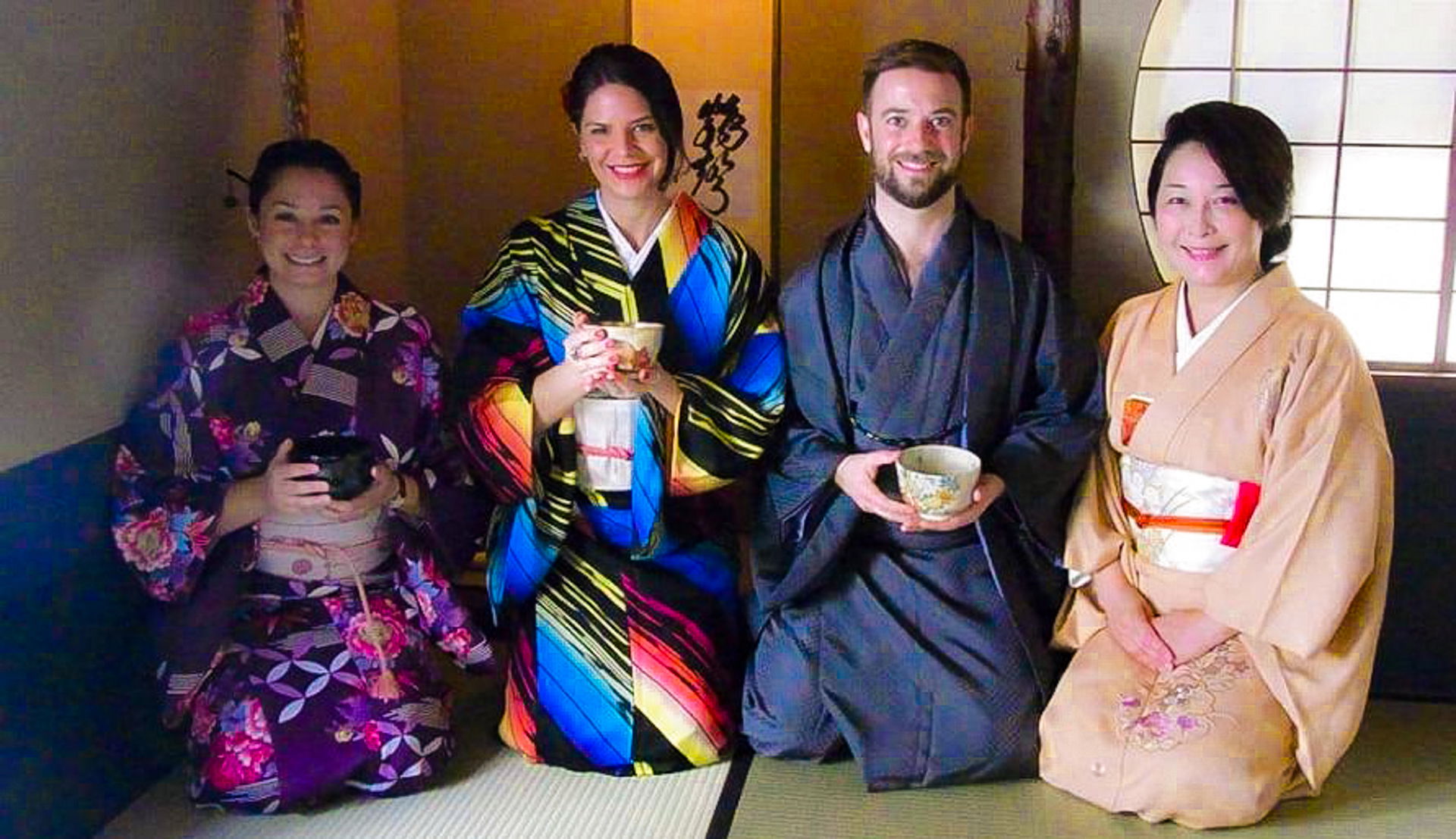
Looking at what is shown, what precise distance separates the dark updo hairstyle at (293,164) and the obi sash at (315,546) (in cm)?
67

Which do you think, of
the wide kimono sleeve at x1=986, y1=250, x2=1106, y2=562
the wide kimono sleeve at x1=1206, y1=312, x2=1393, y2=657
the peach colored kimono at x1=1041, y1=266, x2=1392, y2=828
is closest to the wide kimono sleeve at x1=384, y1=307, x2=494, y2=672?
the wide kimono sleeve at x1=986, y1=250, x2=1106, y2=562

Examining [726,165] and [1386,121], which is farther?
[726,165]

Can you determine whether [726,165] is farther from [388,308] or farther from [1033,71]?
[388,308]

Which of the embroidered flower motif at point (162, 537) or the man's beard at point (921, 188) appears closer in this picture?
the embroidered flower motif at point (162, 537)

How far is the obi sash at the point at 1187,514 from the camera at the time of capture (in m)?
2.83

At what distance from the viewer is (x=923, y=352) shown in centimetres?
293

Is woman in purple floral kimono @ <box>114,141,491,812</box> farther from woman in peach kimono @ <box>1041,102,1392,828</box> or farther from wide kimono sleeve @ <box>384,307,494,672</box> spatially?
woman in peach kimono @ <box>1041,102,1392,828</box>

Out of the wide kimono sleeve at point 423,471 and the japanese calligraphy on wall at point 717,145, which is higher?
the japanese calligraphy on wall at point 717,145

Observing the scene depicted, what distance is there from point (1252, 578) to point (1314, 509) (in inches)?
7.2

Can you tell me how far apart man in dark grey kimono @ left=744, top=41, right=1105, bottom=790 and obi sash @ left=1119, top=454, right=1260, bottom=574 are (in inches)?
6.5

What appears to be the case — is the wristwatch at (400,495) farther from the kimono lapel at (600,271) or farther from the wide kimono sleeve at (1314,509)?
the wide kimono sleeve at (1314,509)

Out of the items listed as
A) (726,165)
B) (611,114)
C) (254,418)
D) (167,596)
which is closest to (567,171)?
(726,165)

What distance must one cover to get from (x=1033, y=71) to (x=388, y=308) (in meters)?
1.76

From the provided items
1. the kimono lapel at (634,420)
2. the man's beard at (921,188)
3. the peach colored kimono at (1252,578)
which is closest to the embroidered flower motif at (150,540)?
the kimono lapel at (634,420)
